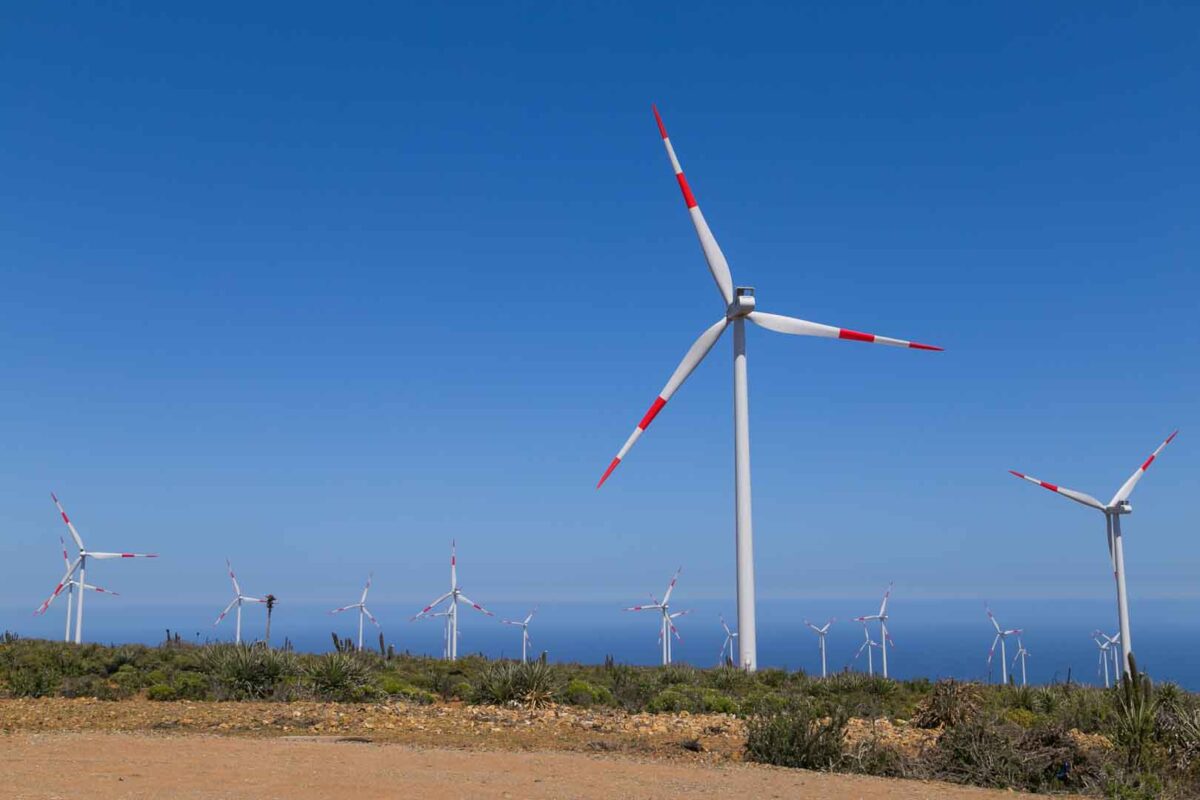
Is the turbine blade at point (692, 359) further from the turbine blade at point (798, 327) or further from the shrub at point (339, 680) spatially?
the shrub at point (339, 680)

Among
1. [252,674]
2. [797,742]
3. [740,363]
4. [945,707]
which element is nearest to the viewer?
[797,742]

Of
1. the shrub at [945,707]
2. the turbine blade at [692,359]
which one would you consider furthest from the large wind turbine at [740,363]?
the shrub at [945,707]

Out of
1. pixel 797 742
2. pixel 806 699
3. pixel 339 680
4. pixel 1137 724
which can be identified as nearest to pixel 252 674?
pixel 339 680

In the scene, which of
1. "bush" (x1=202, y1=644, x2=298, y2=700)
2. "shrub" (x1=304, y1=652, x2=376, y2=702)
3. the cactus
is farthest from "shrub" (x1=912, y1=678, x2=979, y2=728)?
"bush" (x1=202, y1=644, x2=298, y2=700)

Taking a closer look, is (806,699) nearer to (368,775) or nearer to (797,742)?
(797,742)

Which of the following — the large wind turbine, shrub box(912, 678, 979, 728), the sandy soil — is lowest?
the sandy soil

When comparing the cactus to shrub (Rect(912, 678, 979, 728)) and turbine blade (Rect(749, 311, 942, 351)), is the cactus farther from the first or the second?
turbine blade (Rect(749, 311, 942, 351))

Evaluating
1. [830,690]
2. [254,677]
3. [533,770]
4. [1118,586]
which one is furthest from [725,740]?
[1118,586]

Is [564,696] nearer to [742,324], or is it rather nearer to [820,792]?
[820,792]
